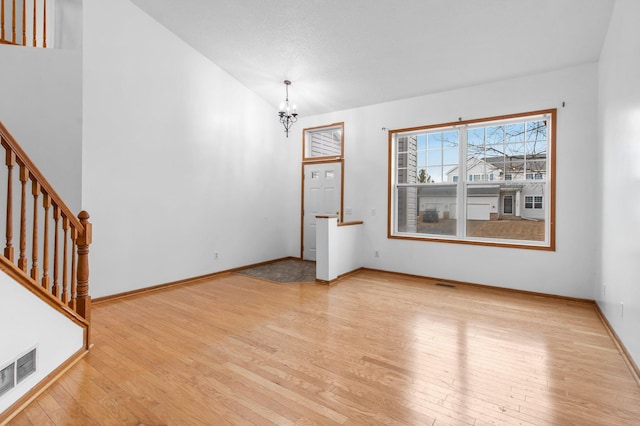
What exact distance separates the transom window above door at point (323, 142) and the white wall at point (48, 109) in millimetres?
3851

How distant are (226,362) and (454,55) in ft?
14.2

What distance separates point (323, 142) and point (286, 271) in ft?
9.05

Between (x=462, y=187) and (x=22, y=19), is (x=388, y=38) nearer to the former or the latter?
(x=462, y=187)

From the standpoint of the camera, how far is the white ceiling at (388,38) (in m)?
3.21

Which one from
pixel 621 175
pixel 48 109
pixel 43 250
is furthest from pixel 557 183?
pixel 48 109

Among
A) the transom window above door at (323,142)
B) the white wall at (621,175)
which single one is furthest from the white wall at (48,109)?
the white wall at (621,175)

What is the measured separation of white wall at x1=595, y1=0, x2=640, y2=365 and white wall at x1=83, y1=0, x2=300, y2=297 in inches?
195

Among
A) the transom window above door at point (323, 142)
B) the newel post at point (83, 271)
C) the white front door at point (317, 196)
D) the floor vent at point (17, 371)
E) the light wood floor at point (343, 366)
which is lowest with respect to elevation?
the light wood floor at point (343, 366)

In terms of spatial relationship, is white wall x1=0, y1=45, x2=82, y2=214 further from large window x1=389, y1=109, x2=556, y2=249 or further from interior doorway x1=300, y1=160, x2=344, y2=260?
large window x1=389, y1=109, x2=556, y2=249

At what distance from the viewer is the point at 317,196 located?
20.5ft

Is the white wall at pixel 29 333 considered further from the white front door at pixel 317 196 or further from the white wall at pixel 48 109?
the white front door at pixel 317 196

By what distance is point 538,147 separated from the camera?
4195 millimetres

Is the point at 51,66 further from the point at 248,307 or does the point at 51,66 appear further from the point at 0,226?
the point at 248,307

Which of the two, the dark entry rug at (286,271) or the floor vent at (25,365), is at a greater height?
the floor vent at (25,365)
